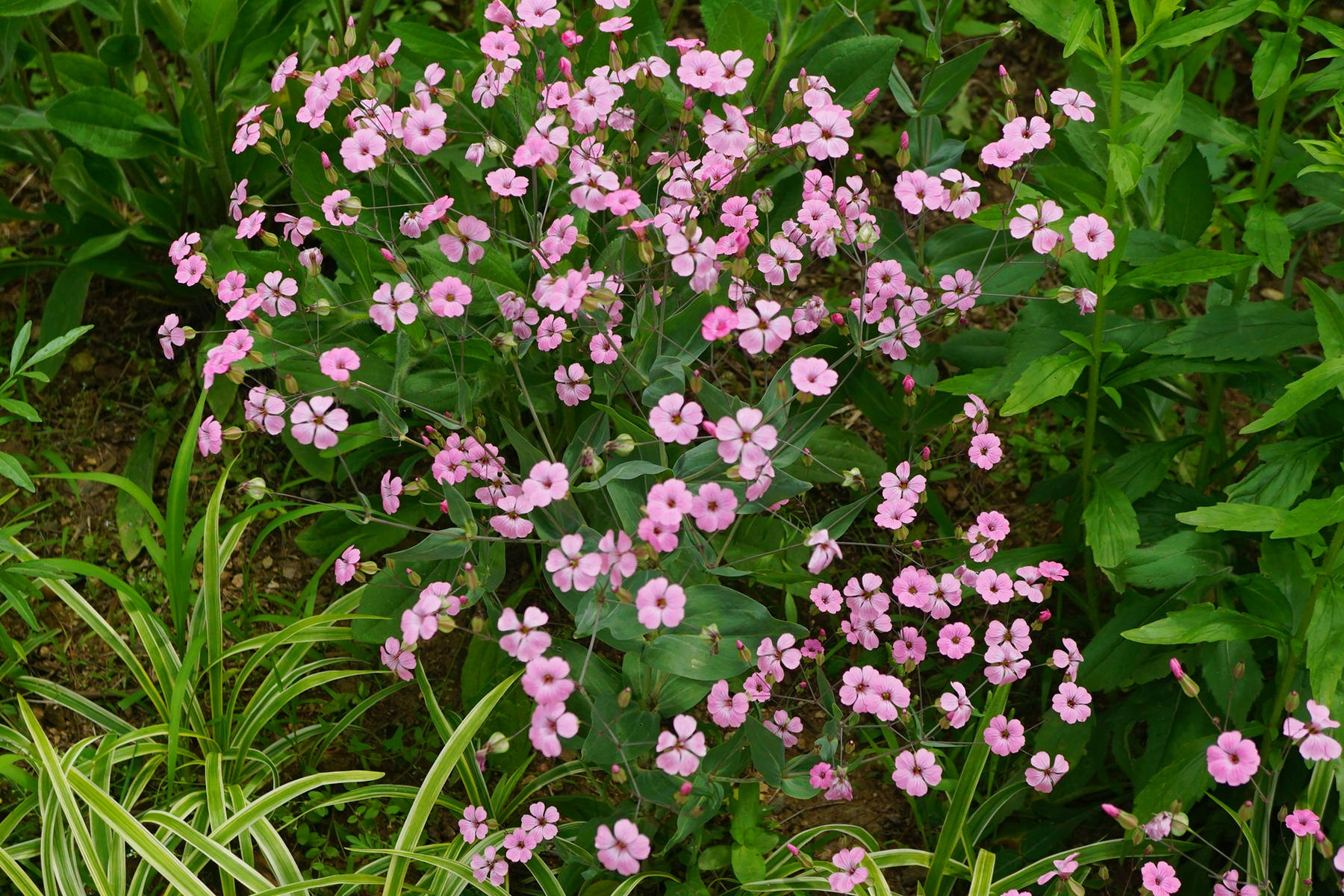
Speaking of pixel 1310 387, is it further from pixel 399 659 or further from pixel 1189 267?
pixel 399 659

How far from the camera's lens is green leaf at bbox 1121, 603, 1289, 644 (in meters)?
1.77

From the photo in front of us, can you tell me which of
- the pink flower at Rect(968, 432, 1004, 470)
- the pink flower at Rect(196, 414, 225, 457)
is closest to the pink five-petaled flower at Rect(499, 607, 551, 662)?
the pink flower at Rect(196, 414, 225, 457)

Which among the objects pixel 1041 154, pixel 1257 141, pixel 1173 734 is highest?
pixel 1257 141

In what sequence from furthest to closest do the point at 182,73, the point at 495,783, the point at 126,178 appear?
the point at 182,73, the point at 126,178, the point at 495,783

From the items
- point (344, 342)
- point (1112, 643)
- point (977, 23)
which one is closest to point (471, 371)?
point (344, 342)

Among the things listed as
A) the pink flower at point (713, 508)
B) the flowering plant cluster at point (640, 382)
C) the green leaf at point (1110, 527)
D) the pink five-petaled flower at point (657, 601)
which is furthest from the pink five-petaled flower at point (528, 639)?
the green leaf at point (1110, 527)

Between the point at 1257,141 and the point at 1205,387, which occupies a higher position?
the point at 1257,141

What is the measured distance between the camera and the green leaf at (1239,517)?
5.61 feet

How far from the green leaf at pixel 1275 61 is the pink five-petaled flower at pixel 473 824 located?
171 centimetres

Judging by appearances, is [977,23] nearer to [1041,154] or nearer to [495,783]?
[1041,154]

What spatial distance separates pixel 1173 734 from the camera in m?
2.04

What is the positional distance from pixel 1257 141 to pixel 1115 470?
634 mm

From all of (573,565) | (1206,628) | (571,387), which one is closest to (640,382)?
(571,387)

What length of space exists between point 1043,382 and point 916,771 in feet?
2.15
